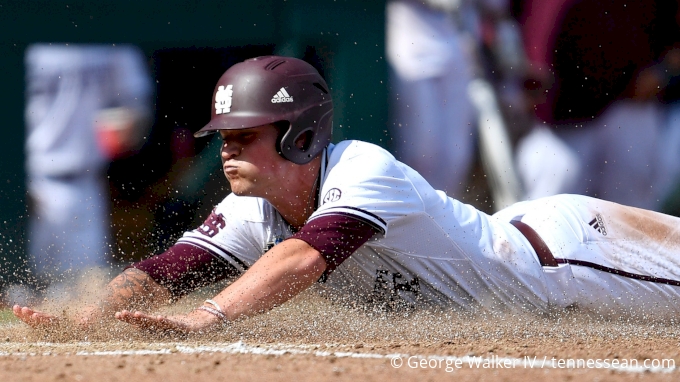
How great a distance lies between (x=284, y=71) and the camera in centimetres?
346

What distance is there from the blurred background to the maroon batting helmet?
2203 millimetres

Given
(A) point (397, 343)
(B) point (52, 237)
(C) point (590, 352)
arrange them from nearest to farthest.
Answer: (C) point (590, 352) → (A) point (397, 343) → (B) point (52, 237)

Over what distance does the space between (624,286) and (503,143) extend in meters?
2.03

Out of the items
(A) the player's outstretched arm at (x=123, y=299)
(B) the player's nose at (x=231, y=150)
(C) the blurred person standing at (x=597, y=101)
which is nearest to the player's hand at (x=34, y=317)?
(A) the player's outstretched arm at (x=123, y=299)

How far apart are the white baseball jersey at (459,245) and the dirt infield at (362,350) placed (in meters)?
0.12

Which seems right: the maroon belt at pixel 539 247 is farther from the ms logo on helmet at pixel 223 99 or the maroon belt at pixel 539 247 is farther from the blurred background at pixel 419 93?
the blurred background at pixel 419 93

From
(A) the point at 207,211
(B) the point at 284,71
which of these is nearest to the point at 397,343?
(B) the point at 284,71

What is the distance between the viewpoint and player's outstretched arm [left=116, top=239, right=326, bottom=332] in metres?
2.92

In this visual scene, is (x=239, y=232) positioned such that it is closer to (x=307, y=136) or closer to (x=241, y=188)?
(x=241, y=188)

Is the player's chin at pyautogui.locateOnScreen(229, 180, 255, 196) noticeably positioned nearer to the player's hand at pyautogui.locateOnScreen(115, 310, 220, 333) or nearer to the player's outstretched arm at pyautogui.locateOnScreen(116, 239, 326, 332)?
the player's outstretched arm at pyautogui.locateOnScreen(116, 239, 326, 332)

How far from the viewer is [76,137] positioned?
18.6 ft

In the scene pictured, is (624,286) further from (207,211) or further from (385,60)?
(207,211)

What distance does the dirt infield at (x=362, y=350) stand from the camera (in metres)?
2.42

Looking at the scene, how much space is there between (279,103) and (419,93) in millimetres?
2494
